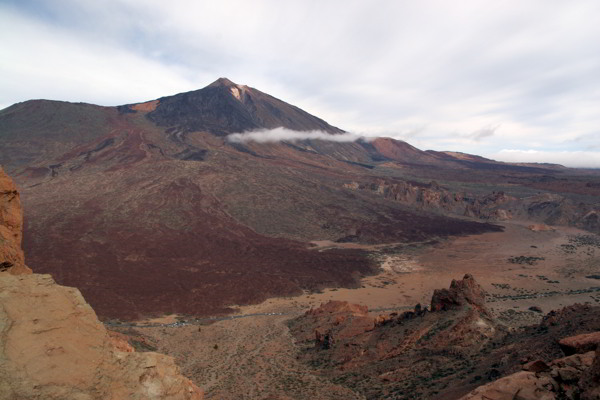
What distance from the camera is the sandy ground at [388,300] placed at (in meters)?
16.8

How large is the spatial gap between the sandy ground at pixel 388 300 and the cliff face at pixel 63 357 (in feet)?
26.1

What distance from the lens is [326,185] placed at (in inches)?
3159

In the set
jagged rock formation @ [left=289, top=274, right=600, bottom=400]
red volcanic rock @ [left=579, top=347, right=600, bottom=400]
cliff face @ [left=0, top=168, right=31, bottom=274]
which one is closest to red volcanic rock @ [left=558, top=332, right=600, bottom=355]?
jagged rock formation @ [left=289, top=274, right=600, bottom=400]

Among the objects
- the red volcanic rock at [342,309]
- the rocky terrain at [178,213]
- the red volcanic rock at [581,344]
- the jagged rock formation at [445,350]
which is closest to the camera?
the red volcanic rock at [581,344]

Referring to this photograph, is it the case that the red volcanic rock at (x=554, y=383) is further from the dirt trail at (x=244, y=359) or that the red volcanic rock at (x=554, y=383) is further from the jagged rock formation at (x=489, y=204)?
the jagged rock formation at (x=489, y=204)

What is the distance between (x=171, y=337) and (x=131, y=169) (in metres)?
55.2

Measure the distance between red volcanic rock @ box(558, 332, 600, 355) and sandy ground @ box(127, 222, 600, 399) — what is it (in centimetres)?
795

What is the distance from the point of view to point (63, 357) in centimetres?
676

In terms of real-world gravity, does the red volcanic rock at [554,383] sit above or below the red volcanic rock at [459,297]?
above

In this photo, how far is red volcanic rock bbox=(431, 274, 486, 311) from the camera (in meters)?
18.4

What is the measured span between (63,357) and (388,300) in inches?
1111

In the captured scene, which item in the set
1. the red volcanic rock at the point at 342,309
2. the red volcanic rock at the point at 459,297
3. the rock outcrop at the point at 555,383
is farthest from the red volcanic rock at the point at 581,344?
the red volcanic rock at the point at 342,309

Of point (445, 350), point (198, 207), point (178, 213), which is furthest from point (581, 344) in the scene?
point (198, 207)

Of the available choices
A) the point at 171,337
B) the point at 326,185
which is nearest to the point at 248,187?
the point at 326,185
